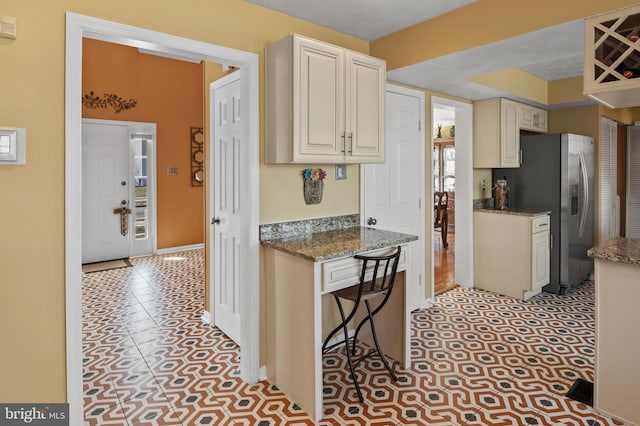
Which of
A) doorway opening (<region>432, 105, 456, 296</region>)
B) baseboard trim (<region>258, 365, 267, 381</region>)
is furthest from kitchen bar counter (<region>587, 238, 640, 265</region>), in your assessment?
doorway opening (<region>432, 105, 456, 296</region>)

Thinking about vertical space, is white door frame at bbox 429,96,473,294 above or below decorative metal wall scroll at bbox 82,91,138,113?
below

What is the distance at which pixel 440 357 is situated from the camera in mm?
2898

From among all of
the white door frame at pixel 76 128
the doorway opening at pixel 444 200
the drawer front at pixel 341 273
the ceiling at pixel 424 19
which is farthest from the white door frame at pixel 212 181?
the doorway opening at pixel 444 200

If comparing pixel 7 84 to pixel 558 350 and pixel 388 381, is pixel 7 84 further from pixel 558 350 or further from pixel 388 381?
pixel 558 350

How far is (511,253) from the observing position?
4.21 m

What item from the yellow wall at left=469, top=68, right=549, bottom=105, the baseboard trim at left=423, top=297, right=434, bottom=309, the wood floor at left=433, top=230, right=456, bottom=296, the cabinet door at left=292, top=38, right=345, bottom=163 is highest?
the yellow wall at left=469, top=68, right=549, bottom=105

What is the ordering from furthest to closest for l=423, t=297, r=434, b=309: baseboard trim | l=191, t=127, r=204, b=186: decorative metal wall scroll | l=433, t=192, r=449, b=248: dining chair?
l=433, t=192, r=449, b=248: dining chair < l=191, t=127, r=204, b=186: decorative metal wall scroll < l=423, t=297, r=434, b=309: baseboard trim

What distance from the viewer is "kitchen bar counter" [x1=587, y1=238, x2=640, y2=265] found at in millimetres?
2037

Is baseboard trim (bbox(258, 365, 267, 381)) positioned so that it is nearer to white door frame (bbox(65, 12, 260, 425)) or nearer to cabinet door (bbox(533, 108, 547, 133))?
white door frame (bbox(65, 12, 260, 425))

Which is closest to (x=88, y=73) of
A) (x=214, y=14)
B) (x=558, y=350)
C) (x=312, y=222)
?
(x=214, y=14)

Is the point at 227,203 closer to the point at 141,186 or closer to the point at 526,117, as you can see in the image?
the point at 526,117

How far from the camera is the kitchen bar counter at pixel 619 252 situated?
6.68 ft

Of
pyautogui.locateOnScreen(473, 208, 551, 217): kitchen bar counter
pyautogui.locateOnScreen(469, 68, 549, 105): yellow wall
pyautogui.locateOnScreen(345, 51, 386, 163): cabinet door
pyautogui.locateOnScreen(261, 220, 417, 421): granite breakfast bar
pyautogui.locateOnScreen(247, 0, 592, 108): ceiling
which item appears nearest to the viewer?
pyautogui.locateOnScreen(261, 220, 417, 421): granite breakfast bar

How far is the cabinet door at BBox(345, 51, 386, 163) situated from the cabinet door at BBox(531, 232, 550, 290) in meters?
2.31
